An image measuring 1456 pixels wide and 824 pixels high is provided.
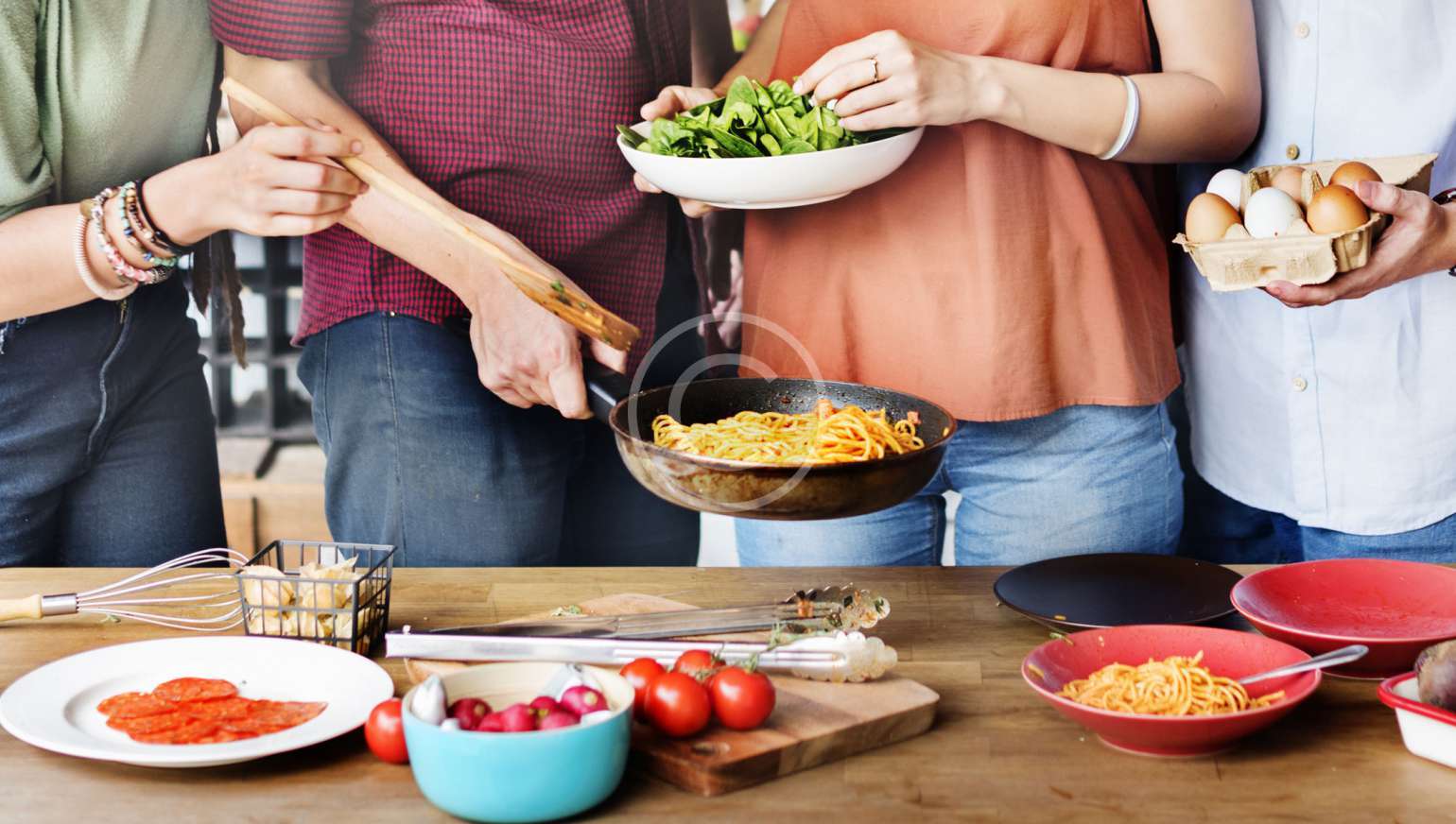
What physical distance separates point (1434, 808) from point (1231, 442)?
3.27 feet

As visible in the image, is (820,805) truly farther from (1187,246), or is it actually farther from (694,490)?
(1187,246)

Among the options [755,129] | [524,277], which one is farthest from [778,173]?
[524,277]

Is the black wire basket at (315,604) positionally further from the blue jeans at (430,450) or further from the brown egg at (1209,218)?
the brown egg at (1209,218)

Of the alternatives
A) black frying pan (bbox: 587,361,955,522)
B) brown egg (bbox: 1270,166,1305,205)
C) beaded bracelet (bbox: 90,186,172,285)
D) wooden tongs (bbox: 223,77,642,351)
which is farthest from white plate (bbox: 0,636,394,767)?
brown egg (bbox: 1270,166,1305,205)

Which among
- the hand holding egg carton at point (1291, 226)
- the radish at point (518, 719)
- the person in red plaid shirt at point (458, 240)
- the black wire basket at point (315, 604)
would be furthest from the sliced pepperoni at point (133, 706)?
the hand holding egg carton at point (1291, 226)

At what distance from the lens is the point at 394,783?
1.21 meters

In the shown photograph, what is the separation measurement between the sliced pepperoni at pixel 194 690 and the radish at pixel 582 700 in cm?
41

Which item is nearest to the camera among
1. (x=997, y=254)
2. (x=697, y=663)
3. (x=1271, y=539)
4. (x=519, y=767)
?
(x=519, y=767)

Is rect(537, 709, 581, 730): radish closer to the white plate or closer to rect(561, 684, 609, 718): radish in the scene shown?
rect(561, 684, 609, 718): radish

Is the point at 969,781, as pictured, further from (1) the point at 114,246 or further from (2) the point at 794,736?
(1) the point at 114,246

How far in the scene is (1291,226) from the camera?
1661 millimetres

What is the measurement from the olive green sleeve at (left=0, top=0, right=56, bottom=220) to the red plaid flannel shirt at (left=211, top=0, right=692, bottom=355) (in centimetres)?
26

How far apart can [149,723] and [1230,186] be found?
4.75 ft

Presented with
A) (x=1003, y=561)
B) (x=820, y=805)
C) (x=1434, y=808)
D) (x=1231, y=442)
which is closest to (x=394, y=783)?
(x=820, y=805)
